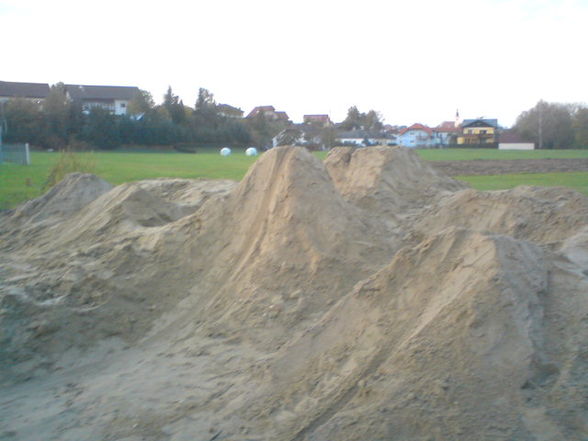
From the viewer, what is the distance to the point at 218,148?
7050 centimetres

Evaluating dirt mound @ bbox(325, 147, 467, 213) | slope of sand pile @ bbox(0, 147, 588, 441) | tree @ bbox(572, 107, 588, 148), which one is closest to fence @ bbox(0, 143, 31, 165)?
dirt mound @ bbox(325, 147, 467, 213)

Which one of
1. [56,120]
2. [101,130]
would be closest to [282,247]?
[101,130]

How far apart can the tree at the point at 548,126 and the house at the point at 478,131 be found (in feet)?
→ 13.5

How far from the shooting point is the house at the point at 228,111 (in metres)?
80.6

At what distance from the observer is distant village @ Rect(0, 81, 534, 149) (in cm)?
6303

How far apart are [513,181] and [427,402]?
22.4 metres

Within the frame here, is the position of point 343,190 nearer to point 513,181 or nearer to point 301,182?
point 301,182

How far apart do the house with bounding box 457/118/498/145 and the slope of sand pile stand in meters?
70.5

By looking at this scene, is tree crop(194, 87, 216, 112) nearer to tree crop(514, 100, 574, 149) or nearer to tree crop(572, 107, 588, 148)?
tree crop(514, 100, 574, 149)

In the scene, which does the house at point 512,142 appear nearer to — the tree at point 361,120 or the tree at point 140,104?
the tree at point 361,120

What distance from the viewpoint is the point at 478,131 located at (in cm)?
9431

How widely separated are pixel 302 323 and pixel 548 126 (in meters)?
70.5

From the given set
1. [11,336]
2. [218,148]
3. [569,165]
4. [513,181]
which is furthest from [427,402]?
[218,148]

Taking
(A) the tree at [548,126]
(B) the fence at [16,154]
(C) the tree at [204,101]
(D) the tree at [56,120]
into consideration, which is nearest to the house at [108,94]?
(C) the tree at [204,101]
